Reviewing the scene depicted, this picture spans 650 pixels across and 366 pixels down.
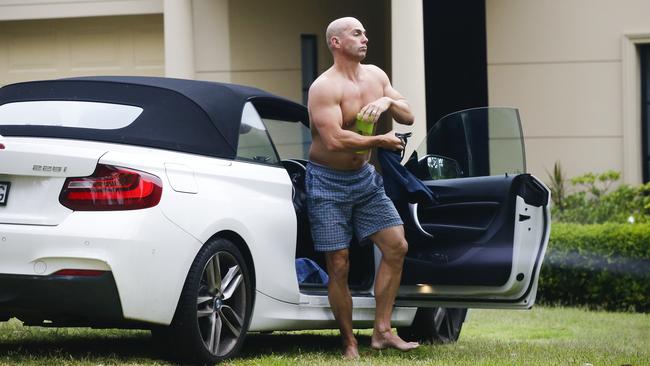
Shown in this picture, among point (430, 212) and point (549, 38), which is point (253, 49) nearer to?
point (549, 38)

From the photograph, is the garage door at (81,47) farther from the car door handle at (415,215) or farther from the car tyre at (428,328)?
the car door handle at (415,215)

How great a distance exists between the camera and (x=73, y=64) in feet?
50.5

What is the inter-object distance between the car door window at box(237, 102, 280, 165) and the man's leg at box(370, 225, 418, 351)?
0.74 meters

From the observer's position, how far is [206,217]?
5820mm

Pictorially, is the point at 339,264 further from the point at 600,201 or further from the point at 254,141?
the point at 600,201

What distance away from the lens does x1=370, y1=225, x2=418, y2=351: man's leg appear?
22.1 ft

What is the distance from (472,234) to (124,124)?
81.5 inches

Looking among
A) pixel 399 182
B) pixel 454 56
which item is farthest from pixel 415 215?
pixel 454 56

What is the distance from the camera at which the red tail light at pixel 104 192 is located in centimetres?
551

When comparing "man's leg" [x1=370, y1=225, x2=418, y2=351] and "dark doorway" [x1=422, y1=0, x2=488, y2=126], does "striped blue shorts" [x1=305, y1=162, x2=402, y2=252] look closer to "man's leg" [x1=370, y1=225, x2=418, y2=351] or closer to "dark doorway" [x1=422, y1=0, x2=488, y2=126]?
"man's leg" [x1=370, y1=225, x2=418, y2=351]

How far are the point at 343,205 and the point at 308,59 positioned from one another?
8430mm

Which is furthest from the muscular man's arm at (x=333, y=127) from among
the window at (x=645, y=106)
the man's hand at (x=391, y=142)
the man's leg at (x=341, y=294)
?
the window at (x=645, y=106)

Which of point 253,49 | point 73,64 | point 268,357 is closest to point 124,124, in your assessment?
point 268,357

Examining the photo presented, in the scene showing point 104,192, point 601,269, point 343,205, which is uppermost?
point 104,192
